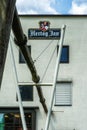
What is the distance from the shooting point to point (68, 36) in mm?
25688

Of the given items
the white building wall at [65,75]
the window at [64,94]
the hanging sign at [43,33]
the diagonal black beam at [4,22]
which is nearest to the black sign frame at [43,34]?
the hanging sign at [43,33]

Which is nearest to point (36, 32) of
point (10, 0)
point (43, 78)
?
point (10, 0)

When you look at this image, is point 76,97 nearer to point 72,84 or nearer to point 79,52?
point 72,84

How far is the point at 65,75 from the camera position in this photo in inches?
997

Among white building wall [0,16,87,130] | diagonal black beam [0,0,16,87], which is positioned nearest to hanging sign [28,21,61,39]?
diagonal black beam [0,0,16,87]

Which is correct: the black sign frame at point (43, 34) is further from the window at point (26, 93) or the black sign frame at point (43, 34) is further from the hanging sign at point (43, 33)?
the window at point (26, 93)

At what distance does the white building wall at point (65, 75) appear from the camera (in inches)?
987

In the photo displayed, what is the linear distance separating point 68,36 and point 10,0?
22.8 meters

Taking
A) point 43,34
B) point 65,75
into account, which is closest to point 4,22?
point 43,34

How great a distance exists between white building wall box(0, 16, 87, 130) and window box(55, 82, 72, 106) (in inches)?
9.9

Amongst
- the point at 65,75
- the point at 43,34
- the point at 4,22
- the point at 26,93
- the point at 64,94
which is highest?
the point at 4,22

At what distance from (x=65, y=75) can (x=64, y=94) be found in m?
1.12

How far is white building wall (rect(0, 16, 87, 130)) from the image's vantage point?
25062 mm

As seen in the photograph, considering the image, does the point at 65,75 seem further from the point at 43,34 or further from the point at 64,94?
the point at 43,34
